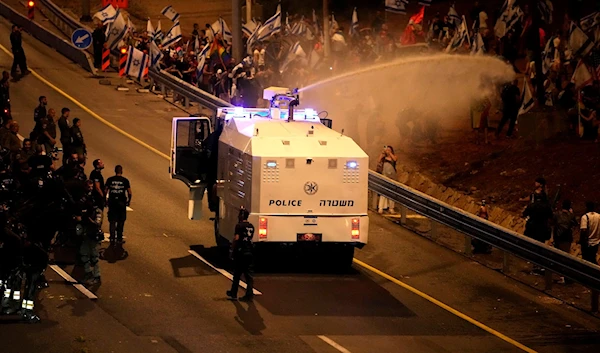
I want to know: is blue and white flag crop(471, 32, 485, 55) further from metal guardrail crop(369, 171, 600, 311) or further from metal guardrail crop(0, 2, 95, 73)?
metal guardrail crop(0, 2, 95, 73)

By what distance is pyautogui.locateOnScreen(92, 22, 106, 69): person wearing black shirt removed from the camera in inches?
1580

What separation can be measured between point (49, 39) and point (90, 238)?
26312 mm

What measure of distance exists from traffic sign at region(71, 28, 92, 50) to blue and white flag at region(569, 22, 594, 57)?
54.0ft

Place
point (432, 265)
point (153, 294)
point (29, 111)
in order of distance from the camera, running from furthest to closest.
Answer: point (29, 111), point (432, 265), point (153, 294)

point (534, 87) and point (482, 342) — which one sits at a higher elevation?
point (534, 87)

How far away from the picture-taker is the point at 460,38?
35.2 metres

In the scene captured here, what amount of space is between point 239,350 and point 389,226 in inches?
358

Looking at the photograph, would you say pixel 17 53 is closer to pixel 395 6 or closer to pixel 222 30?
pixel 222 30

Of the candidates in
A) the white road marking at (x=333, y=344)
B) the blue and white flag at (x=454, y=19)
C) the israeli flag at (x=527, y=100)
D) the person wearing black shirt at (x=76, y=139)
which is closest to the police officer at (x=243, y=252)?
the white road marking at (x=333, y=344)

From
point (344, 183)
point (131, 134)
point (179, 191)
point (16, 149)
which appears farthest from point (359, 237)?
point (131, 134)

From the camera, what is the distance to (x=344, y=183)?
67.4 ft

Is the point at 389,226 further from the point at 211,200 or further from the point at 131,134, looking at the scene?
the point at 131,134

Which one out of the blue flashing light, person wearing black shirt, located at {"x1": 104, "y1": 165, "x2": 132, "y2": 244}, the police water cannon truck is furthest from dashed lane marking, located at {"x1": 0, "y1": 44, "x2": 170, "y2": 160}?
the blue flashing light

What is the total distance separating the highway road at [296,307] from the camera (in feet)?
55.7
